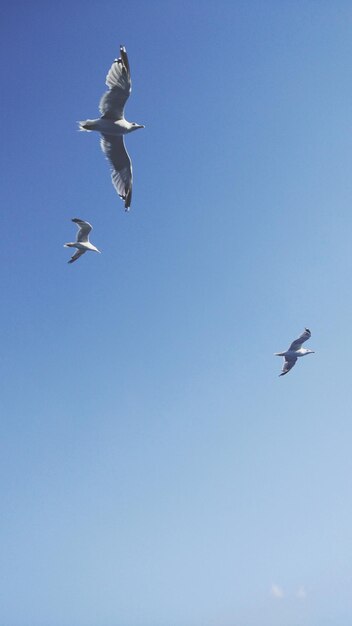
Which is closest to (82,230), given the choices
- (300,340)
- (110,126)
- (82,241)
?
(82,241)

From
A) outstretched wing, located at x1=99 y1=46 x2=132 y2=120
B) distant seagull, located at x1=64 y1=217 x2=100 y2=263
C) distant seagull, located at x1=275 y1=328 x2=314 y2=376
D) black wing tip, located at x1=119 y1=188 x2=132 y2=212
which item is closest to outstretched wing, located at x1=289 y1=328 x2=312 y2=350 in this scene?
distant seagull, located at x1=275 y1=328 x2=314 y2=376

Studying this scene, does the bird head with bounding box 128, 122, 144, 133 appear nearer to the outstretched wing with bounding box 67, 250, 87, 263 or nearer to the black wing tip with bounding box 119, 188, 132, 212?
the black wing tip with bounding box 119, 188, 132, 212

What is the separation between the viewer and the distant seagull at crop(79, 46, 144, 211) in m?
25.3

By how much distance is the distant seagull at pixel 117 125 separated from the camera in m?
25.3

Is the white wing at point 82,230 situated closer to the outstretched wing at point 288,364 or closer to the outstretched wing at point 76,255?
the outstretched wing at point 76,255

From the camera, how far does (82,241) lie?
38.9 metres

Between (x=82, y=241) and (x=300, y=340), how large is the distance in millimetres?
19276

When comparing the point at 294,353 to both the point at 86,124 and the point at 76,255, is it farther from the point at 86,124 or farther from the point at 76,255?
the point at 86,124

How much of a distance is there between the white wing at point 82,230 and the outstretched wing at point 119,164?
31.3ft

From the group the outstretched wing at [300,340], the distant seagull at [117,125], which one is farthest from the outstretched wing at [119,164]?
the outstretched wing at [300,340]

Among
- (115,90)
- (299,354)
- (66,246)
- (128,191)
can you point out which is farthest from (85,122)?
(299,354)

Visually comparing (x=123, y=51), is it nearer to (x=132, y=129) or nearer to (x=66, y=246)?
(x=132, y=129)

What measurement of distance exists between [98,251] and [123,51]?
1492 centimetres

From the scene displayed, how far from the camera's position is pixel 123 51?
82.8ft
